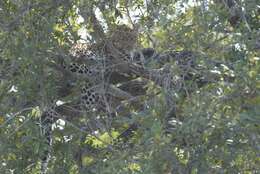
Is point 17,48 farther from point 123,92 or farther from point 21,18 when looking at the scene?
point 123,92

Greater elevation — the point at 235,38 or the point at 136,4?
the point at 136,4

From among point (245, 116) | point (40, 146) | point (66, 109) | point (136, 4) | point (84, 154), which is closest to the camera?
point (245, 116)

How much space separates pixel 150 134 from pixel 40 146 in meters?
0.96

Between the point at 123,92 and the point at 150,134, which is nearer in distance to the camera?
the point at 150,134

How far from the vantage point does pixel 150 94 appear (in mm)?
3877

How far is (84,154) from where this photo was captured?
445 centimetres

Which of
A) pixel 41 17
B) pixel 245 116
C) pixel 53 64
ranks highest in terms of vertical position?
pixel 41 17

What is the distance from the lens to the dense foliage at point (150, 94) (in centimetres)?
320

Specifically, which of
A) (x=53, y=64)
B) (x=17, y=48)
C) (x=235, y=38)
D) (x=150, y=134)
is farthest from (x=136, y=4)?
(x=150, y=134)

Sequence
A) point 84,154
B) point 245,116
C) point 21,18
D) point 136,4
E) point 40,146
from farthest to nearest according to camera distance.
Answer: point 136,4 → point 84,154 → point 21,18 → point 40,146 → point 245,116

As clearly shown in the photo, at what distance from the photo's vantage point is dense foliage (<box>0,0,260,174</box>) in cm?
320

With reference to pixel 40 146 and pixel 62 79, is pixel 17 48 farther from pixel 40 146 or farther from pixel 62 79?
pixel 62 79

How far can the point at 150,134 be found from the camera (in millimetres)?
3115

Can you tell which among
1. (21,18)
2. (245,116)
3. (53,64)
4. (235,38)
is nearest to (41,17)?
(21,18)
